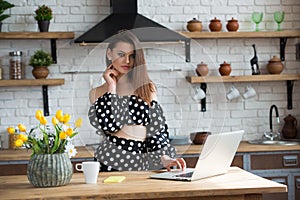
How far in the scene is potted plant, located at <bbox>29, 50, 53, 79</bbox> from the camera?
4863 mm

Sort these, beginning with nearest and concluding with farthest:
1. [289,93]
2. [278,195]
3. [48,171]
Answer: [48,171], [278,195], [289,93]

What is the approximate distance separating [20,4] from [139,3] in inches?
39.2

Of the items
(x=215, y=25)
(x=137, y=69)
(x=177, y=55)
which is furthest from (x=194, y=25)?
(x=137, y=69)

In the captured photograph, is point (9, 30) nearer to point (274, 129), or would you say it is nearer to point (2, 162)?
point (2, 162)

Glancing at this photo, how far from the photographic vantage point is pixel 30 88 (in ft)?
16.6

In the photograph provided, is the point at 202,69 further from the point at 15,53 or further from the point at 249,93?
the point at 15,53

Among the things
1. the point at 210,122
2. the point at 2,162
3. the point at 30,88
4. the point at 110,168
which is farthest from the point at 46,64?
the point at 110,168

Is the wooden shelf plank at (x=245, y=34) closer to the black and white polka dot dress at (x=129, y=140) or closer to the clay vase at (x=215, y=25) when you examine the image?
the clay vase at (x=215, y=25)

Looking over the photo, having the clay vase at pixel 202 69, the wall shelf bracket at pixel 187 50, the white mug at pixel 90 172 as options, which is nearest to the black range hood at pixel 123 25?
the wall shelf bracket at pixel 187 50

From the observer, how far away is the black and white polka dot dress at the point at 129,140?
3021 millimetres

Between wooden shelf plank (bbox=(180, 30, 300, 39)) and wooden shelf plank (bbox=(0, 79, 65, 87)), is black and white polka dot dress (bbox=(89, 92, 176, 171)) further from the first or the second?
wooden shelf plank (bbox=(180, 30, 300, 39))

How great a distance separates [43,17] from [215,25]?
4.67 ft

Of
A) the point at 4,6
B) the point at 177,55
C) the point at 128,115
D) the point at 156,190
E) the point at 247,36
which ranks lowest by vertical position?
the point at 156,190

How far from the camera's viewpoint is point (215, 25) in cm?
507
